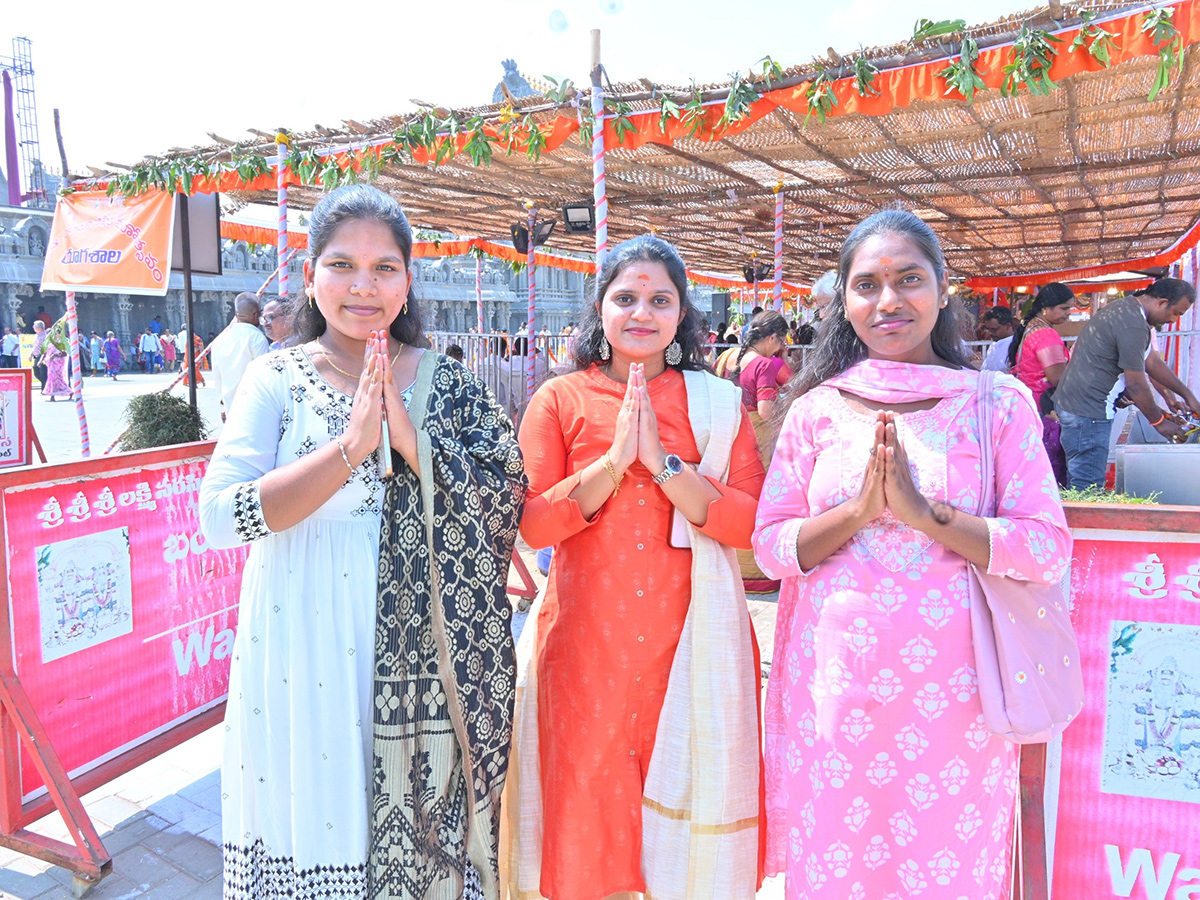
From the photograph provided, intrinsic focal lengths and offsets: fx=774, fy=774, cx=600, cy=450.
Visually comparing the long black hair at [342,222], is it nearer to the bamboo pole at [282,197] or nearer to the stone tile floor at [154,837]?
the stone tile floor at [154,837]

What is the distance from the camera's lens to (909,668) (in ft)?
4.67

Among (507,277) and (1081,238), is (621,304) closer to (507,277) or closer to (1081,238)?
(1081,238)

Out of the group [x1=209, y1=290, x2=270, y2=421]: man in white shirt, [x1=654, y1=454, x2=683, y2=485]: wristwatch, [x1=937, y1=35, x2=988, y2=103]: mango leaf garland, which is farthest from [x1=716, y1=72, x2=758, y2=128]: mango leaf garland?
[x1=209, y1=290, x2=270, y2=421]: man in white shirt

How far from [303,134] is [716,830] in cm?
588

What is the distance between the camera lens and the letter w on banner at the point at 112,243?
6.86 m

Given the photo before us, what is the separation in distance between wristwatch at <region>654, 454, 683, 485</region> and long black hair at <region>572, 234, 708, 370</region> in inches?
13.9

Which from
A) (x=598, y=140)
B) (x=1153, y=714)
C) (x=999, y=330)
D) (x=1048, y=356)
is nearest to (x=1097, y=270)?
(x=999, y=330)

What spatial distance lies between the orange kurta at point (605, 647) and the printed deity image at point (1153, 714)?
2.93ft

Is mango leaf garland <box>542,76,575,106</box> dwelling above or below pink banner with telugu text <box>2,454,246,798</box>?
above

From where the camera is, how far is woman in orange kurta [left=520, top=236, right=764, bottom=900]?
1703 millimetres

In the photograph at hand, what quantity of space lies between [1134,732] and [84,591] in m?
3.06

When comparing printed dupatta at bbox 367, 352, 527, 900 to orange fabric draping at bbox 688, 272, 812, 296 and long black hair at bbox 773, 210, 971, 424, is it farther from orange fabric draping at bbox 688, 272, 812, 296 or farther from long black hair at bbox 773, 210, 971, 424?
orange fabric draping at bbox 688, 272, 812, 296

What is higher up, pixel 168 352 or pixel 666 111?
pixel 666 111

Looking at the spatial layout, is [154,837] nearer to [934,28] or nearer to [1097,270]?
[934,28]
